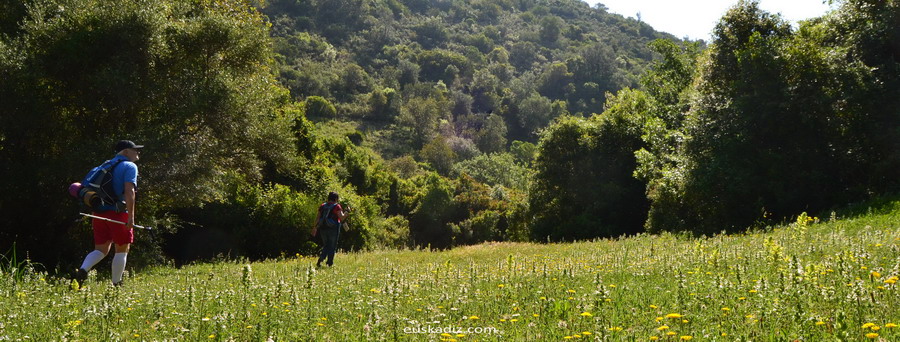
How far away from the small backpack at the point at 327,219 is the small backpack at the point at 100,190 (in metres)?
6.32

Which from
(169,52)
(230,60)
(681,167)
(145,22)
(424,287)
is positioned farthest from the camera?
(681,167)

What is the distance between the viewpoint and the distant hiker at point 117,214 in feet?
27.9

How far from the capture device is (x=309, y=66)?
362 feet

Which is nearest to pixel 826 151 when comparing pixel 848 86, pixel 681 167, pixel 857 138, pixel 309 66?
pixel 857 138

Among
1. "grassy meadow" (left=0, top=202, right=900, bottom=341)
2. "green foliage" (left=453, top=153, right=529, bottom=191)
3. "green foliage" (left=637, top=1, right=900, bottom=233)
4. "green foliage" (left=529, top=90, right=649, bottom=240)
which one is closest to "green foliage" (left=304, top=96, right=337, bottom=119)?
"green foliage" (left=453, top=153, right=529, bottom=191)

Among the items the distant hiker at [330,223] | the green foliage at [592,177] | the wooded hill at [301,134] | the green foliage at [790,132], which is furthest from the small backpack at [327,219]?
the green foliage at [592,177]

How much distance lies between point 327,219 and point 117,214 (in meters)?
6.34

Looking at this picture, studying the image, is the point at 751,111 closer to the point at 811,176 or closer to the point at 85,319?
the point at 811,176

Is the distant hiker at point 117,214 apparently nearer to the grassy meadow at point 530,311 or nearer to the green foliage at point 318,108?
the grassy meadow at point 530,311

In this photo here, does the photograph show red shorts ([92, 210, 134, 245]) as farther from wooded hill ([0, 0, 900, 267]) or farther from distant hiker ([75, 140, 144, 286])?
wooded hill ([0, 0, 900, 267])

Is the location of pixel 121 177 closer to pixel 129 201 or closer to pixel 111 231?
pixel 129 201

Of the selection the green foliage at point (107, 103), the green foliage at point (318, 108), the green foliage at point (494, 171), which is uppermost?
the green foliage at point (318, 108)

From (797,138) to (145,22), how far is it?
2329 centimetres

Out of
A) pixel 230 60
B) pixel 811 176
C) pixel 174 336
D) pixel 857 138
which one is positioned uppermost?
pixel 230 60
